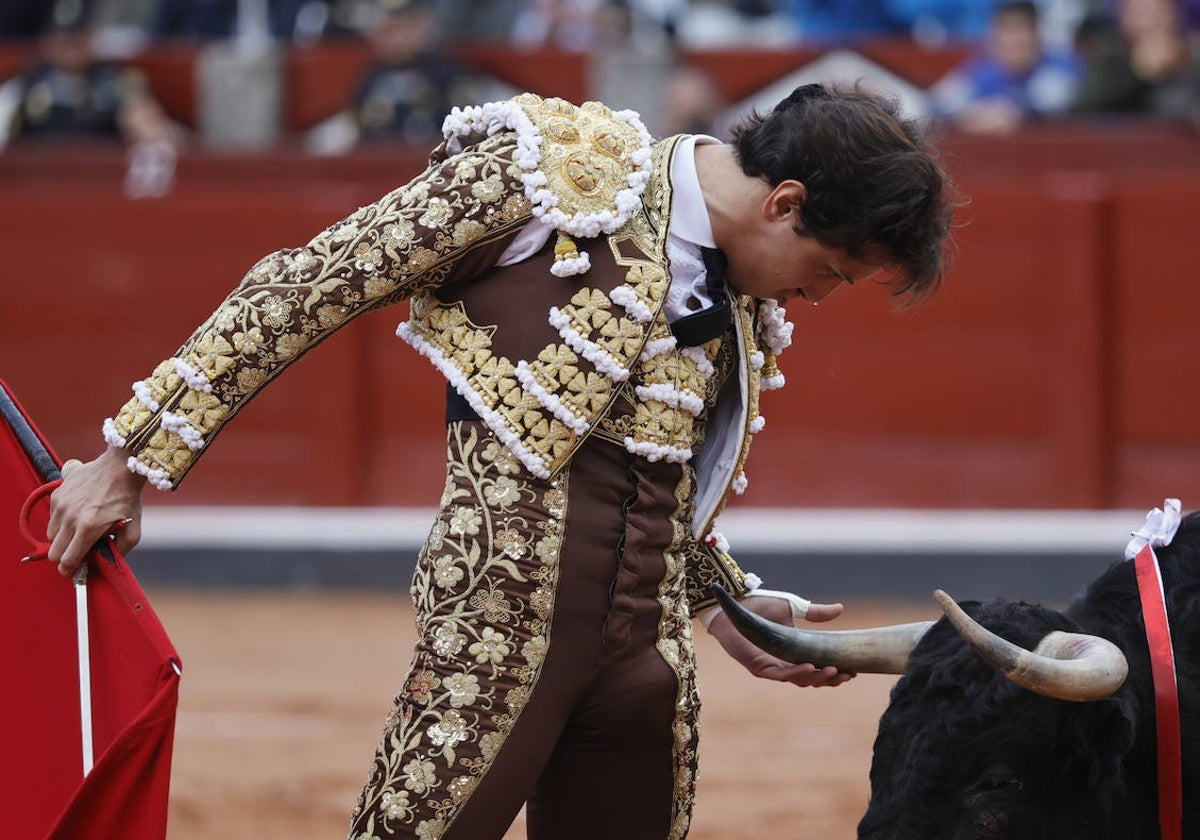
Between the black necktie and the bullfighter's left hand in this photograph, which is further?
the bullfighter's left hand

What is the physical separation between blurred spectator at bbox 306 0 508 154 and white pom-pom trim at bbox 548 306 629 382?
16.6ft

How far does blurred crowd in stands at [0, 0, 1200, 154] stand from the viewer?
687cm

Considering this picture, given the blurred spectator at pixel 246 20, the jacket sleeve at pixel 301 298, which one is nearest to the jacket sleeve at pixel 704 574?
the jacket sleeve at pixel 301 298

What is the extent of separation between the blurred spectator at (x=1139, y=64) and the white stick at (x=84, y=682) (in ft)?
17.3

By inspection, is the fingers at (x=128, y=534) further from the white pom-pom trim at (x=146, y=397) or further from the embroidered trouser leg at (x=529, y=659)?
the embroidered trouser leg at (x=529, y=659)

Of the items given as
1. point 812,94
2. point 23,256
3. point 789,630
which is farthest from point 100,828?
point 23,256


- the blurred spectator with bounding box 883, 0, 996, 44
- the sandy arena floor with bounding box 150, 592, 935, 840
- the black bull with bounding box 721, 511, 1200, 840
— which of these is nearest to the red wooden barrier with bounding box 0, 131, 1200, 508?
the sandy arena floor with bounding box 150, 592, 935, 840

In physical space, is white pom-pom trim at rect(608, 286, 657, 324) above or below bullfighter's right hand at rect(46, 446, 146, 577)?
above

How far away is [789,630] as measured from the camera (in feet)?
7.84

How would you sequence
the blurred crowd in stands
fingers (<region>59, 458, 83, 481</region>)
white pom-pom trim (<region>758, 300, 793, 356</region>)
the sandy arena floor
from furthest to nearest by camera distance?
the blurred crowd in stands, the sandy arena floor, white pom-pom trim (<region>758, 300, 793, 356</region>), fingers (<region>59, 458, 83, 481</region>)

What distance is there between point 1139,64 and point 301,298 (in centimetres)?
546

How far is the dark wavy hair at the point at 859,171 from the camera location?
2.05 m

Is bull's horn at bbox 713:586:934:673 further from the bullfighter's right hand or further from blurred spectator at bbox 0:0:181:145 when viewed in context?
blurred spectator at bbox 0:0:181:145

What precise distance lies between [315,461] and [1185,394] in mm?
3177
